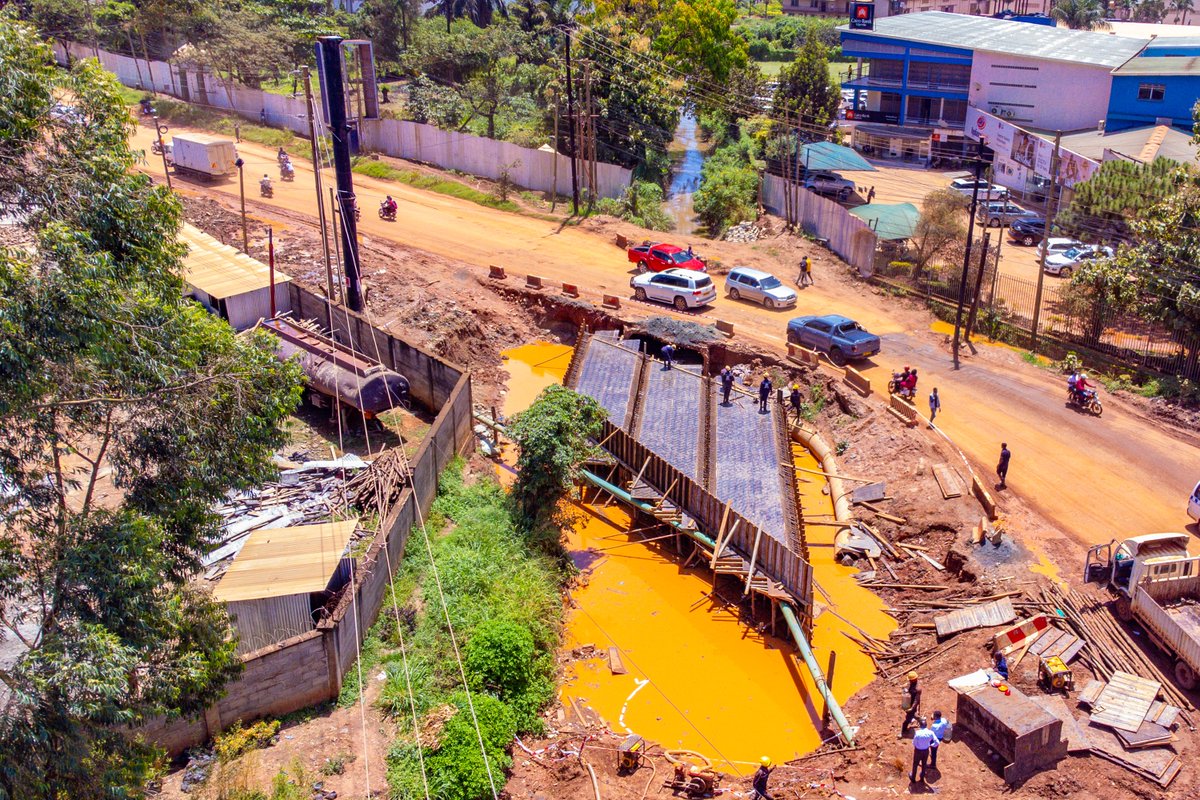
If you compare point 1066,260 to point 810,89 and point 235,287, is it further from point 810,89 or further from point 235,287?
point 235,287

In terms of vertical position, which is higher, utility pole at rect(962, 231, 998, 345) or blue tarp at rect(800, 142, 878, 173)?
blue tarp at rect(800, 142, 878, 173)

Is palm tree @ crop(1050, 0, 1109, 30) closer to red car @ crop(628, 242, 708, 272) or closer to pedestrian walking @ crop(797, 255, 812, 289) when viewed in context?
pedestrian walking @ crop(797, 255, 812, 289)

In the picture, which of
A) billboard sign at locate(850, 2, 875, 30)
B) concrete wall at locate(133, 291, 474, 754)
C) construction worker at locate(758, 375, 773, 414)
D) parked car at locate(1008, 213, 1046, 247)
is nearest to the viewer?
Answer: concrete wall at locate(133, 291, 474, 754)

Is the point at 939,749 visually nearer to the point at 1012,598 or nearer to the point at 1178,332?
the point at 1012,598

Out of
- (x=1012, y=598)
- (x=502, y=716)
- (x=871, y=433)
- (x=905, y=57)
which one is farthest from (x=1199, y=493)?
(x=905, y=57)

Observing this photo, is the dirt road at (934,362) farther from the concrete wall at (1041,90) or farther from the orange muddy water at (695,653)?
the concrete wall at (1041,90)

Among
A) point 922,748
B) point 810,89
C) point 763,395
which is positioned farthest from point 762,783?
point 810,89

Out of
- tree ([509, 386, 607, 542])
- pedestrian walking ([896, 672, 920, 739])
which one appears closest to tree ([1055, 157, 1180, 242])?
tree ([509, 386, 607, 542])
